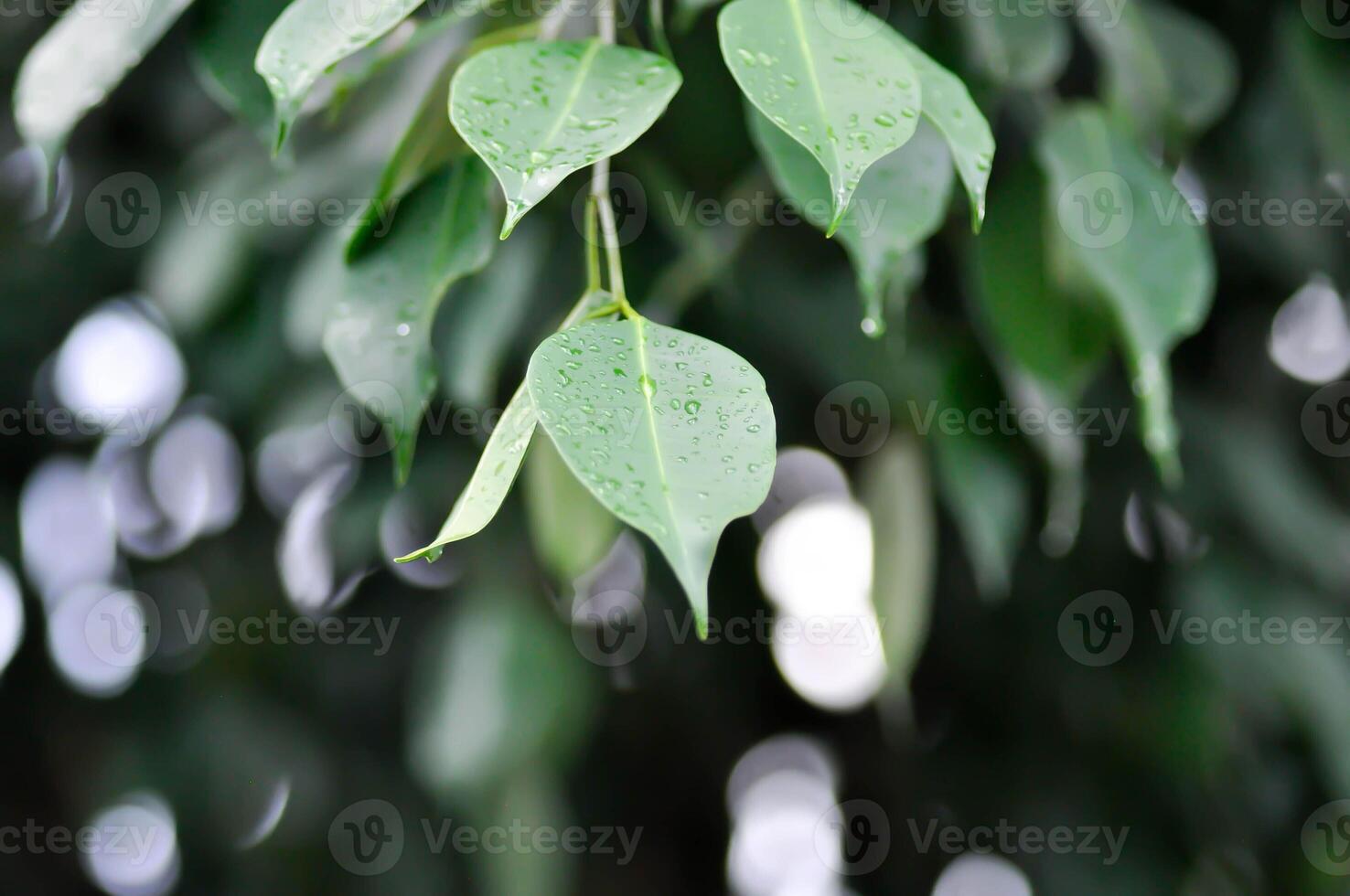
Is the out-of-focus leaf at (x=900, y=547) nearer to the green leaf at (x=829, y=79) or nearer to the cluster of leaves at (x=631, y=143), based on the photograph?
the cluster of leaves at (x=631, y=143)

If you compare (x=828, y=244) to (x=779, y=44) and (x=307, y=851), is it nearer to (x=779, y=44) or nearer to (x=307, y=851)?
(x=779, y=44)

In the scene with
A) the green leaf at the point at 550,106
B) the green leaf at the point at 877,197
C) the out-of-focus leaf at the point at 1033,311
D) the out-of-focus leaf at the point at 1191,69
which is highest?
the green leaf at the point at 550,106

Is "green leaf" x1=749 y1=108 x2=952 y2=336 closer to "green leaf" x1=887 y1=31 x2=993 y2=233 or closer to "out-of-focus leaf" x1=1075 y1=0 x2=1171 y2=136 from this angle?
"green leaf" x1=887 y1=31 x2=993 y2=233

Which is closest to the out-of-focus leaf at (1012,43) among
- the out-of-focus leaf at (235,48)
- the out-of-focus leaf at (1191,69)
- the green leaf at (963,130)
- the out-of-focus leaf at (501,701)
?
the out-of-focus leaf at (1191,69)

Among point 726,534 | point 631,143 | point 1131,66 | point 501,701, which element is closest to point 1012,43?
point 1131,66

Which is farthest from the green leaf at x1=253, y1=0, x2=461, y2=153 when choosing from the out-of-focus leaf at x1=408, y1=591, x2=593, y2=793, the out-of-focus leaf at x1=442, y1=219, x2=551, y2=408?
the out-of-focus leaf at x1=408, y1=591, x2=593, y2=793

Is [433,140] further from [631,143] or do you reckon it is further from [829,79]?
[829,79]
